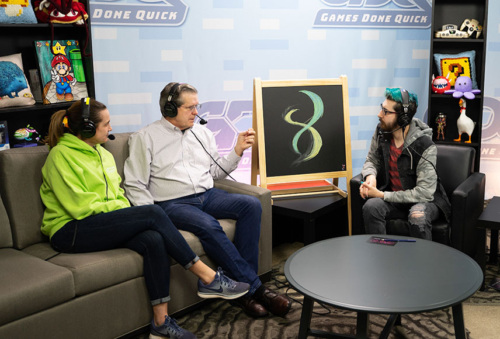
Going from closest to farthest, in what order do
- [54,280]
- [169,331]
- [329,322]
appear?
1. [54,280]
2. [169,331]
3. [329,322]

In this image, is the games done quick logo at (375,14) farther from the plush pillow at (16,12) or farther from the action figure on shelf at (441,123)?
the plush pillow at (16,12)

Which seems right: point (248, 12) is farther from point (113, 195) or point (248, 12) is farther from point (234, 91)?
point (113, 195)

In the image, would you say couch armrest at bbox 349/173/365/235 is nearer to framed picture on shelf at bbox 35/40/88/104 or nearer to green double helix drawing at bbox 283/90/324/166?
green double helix drawing at bbox 283/90/324/166

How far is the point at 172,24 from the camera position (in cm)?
393

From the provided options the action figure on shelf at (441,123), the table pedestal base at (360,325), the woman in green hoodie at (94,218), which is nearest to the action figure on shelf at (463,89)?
the action figure on shelf at (441,123)

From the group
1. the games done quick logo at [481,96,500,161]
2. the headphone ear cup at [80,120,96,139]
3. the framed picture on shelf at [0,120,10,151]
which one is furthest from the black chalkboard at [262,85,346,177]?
the games done quick logo at [481,96,500,161]

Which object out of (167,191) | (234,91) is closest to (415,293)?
(167,191)

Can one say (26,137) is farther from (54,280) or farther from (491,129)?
(491,129)

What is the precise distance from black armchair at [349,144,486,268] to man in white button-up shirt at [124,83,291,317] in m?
0.70

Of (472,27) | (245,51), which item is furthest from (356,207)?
(472,27)

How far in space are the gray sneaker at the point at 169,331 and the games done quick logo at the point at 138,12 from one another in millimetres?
2136

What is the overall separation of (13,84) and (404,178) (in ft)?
7.28

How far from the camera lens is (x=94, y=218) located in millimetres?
2541

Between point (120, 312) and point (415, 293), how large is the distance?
1.25 m
